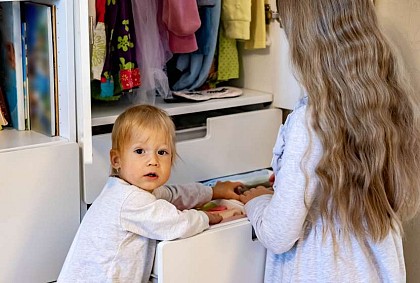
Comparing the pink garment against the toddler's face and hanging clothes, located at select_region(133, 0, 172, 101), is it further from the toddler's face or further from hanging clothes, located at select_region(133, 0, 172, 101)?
the toddler's face

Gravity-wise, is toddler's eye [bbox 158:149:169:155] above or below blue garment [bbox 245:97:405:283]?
above

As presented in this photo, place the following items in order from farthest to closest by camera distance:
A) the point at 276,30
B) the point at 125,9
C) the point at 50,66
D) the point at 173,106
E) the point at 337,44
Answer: the point at 276,30 → the point at 173,106 → the point at 125,9 → the point at 50,66 → the point at 337,44

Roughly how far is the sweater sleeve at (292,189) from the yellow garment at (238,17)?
0.59 m

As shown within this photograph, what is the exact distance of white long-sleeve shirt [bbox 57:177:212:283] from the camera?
148 centimetres

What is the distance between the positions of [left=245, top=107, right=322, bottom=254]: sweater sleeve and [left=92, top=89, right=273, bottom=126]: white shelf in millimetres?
492

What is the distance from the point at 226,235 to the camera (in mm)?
1544

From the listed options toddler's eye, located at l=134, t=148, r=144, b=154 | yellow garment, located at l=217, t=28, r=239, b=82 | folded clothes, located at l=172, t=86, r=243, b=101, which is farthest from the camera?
yellow garment, located at l=217, t=28, r=239, b=82

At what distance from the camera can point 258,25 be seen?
2.06 meters

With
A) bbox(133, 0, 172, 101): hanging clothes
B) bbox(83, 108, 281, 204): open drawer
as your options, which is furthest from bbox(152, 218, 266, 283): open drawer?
bbox(133, 0, 172, 101): hanging clothes

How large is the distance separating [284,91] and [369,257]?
67 cm

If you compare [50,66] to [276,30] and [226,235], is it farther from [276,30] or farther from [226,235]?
[276,30]

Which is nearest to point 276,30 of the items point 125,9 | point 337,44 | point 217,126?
point 217,126

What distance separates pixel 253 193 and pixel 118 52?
0.46 meters

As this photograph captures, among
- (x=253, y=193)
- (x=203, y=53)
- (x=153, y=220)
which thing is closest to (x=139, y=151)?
(x=153, y=220)
